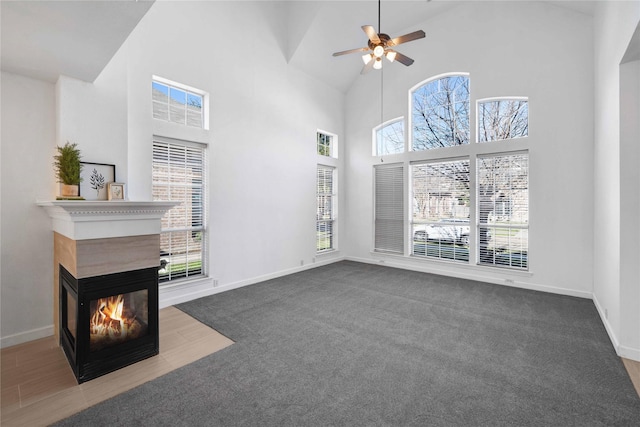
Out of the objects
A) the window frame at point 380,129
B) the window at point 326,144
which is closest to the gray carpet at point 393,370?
the window frame at point 380,129

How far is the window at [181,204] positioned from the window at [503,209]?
4.86m

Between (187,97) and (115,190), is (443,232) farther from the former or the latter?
(115,190)

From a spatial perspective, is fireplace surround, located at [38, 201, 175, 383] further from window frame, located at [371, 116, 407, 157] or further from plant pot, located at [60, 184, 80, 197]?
window frame, located at [371, 116, 407, 157]

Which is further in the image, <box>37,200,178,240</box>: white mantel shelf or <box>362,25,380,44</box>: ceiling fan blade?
<box>362,25,380,44</box>: ceiling fan blade

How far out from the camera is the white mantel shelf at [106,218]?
88.2 inches

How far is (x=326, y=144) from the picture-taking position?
6.85 m

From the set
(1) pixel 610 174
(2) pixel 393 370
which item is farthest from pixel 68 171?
(1) pixel 610 174

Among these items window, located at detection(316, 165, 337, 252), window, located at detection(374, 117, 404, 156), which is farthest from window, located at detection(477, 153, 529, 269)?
window, located at detection(316, 165, 337, 252)

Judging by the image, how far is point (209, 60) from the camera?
4.34 metres

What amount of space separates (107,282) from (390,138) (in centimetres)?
578

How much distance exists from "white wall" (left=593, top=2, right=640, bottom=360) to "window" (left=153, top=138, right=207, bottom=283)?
4866mm

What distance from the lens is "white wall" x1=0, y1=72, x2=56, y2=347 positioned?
2812 millimetres

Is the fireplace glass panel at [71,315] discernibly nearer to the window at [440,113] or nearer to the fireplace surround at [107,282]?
the fireplace surround at [107,282]

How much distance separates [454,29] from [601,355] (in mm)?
5583
